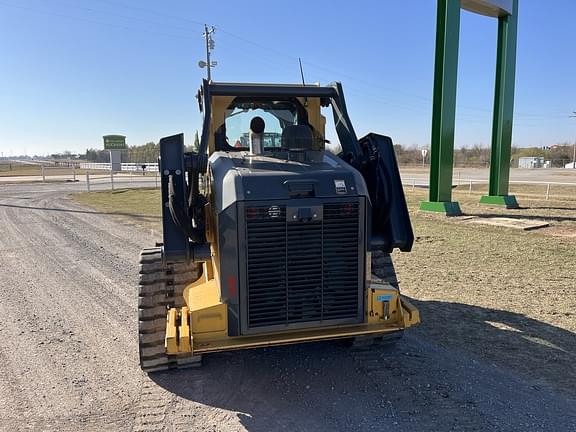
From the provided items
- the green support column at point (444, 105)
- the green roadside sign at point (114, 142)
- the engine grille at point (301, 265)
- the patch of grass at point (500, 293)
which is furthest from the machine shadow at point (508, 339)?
the green roadside sign at point (114, 142)

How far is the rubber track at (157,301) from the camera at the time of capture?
4.09 m

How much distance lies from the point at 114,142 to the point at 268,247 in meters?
69.8

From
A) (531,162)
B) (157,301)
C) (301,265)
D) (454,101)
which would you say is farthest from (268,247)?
(531,162)

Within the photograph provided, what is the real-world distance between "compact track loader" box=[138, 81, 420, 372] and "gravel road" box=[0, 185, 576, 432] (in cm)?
35

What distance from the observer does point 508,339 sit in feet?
16.2

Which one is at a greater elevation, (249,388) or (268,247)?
(268,247)

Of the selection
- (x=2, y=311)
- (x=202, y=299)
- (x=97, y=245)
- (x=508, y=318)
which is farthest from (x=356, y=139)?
(x=97, y=245)

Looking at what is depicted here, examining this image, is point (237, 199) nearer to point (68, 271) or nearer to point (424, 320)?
point (424, 320)

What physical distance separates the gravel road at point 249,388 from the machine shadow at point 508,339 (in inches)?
6.6

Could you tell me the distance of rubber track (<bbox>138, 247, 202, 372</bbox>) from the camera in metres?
4.09

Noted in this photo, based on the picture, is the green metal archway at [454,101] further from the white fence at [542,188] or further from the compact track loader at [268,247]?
the compact track loader at [268,247]

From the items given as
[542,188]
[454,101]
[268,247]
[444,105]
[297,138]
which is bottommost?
[542,188]

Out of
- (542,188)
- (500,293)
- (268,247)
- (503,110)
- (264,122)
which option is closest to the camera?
(268,247)

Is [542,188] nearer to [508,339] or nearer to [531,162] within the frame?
[508,339]
